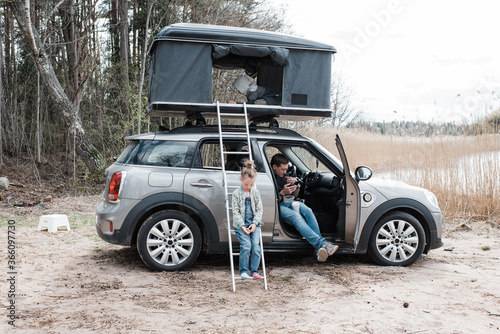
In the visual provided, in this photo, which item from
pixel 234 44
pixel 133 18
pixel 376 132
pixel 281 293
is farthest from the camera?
pixel 133 18

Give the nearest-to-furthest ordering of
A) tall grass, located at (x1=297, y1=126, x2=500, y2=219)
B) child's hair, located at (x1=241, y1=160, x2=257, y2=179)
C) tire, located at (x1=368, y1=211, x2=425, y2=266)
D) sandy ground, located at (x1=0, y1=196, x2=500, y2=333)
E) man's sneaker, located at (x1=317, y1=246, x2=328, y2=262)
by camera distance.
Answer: sandy ground, located at (x1=0, y1=196, x2=500, y2=333), child's hair, located at (x1=241, y1=160, x2=257, y2=179), man's sneaker, located at (x1=317, y1=246, x2=328, y2=262), tire, located at (x1=368, y1=211, x2=425, y2=266), tall grass, located at (x1=297, y1=126, x2=500, y2=219)

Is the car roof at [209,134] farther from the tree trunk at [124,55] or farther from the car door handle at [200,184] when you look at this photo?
the tree trunk at [124,55]

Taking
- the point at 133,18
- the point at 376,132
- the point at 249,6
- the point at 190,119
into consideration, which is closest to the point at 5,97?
the point at 133,18

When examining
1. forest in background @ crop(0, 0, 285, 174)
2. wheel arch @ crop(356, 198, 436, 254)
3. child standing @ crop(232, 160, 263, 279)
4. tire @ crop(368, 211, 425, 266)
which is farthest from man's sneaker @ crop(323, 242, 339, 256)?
forest in background @ crop(0, 0, 285, 174)

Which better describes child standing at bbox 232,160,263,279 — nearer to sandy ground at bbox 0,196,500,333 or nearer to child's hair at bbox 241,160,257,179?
child's hair at bbox 241,160,257,179

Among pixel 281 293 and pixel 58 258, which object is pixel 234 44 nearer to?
pixel 281 293

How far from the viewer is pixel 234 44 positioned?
6.12m

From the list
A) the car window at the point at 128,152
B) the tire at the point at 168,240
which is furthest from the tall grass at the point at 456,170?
the car window at the point at 128,152

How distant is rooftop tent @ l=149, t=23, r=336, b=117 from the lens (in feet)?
20.0

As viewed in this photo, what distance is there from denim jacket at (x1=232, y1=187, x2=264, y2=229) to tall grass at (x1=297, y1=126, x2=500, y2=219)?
209 inches

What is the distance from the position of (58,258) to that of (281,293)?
3265mm

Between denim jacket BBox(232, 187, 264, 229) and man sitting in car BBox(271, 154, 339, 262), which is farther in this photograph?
man sitting in car BBox(271, 154, 339, 262)

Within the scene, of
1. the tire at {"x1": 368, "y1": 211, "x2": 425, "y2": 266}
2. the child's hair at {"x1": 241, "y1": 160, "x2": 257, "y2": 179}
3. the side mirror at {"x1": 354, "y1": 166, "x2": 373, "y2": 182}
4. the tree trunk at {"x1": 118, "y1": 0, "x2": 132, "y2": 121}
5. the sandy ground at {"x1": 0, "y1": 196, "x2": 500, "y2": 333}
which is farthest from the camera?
the tree trunk at {"x1": 118, "y1": 0, "x2": 132, "y2": 121}

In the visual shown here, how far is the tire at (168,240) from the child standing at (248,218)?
1.85ft
